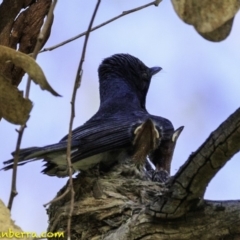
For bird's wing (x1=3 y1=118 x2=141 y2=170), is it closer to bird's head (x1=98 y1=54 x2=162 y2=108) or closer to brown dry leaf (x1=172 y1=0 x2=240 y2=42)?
bird's head (x1=98 y1=54 x2=162 y2=108)

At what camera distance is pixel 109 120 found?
3215mm

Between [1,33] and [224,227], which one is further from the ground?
[1,33]

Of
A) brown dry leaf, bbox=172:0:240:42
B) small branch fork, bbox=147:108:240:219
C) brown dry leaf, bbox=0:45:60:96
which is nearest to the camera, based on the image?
brown dry leaf, bbox=172:0:240:42

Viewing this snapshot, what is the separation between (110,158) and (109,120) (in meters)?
0.23

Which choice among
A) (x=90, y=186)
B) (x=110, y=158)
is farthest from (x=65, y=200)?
(x=110, y=158)

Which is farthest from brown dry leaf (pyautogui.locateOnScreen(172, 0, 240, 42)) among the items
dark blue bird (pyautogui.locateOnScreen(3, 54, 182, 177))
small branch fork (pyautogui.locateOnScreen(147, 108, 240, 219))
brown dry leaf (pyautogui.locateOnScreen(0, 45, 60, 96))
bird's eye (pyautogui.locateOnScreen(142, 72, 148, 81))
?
bird's eye (pyautogui.locateOnScreen(142, 72, 148, 81))

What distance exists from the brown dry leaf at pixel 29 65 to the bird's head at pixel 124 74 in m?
2.83

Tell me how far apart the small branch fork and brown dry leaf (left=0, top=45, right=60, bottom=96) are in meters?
0.64

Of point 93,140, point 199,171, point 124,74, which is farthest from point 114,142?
point 199,171

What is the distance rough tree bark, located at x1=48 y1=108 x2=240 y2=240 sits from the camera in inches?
61.8

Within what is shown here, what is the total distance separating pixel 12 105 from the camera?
3.30ft

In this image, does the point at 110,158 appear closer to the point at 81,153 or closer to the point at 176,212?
the point at 81,153

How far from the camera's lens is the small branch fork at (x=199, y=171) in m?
1.48

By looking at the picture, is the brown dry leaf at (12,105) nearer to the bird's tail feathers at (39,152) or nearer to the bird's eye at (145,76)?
the bird's tail feathers at (39,152)
